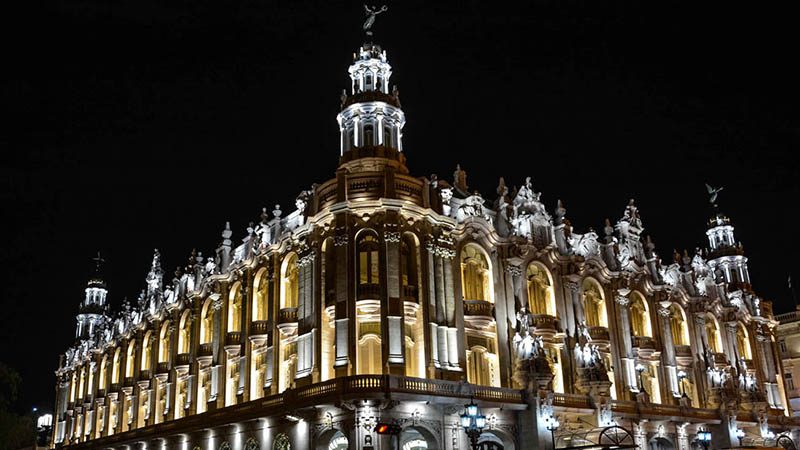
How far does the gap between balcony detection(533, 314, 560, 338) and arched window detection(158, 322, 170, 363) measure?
3114 centimetres

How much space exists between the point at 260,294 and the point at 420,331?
1417cm

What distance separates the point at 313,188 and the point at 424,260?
8397mm

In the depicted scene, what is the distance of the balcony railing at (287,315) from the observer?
154 ft

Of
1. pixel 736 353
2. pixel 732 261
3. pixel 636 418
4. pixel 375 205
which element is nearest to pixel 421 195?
pixel 375 205

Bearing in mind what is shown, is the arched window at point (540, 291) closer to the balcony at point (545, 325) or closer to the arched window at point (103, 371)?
the balcony at point (545, 325)

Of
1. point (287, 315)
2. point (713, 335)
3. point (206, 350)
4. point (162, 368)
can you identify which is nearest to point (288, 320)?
point (287, 315)

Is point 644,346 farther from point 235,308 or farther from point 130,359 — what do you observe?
point 130,359

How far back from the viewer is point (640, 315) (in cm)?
6072

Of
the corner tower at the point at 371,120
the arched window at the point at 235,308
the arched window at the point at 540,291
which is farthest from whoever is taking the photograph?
the arched window at the point at 235,308

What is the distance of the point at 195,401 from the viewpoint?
5625 cm

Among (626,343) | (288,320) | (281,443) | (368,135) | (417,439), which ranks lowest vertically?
(417,439)

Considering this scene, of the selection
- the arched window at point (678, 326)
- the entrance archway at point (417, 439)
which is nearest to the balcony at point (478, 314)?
the entrance archway at point (417, 439)

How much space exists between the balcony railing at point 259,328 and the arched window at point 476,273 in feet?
42.3

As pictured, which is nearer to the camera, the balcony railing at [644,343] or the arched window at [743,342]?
the balcony railing at [644,343]
